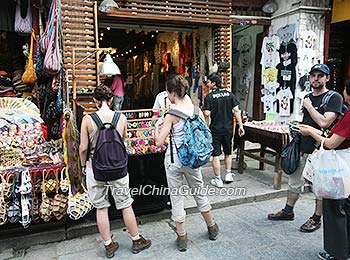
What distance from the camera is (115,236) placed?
12.1 feet

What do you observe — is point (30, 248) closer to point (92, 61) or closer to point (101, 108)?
point (101, 108)

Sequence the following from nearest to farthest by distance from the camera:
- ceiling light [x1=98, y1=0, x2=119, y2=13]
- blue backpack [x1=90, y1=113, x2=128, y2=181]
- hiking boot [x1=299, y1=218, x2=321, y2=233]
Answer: blue backpack [x1=90, y1=113, x2=128, y2=181], hiking boot [x1=299, y1=218, x2=321, y2=233], ceiling light [x1=98, y1=0, x2=119, y2=13]

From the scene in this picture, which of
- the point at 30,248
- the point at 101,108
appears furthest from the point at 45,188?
the point at 101,108

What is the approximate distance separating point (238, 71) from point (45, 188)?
6807mm

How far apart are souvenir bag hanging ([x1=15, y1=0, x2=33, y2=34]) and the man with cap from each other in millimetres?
4431

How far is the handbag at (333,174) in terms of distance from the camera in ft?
8.91

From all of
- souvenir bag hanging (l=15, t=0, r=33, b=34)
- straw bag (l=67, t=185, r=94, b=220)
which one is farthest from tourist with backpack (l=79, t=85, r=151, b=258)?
souvenir bag hanging (l=15, t=0, r=33, b=34)

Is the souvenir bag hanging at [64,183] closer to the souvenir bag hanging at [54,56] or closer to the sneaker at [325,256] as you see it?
the souvenir bag hanging at [54,56]

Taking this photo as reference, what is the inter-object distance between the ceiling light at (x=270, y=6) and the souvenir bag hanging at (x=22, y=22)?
5116mm

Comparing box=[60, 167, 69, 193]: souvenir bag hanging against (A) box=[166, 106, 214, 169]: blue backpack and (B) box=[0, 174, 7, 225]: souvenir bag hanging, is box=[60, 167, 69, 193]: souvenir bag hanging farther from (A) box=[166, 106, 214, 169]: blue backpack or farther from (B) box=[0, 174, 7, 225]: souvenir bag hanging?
(A) box=[166, 106, 214, 169]: blue backpack

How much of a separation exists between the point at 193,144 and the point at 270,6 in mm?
5439

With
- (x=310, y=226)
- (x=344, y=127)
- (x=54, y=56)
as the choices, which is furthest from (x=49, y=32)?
(x=310, y=226)

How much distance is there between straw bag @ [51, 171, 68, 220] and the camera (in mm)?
3496

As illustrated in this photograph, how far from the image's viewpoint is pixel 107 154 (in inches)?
119
